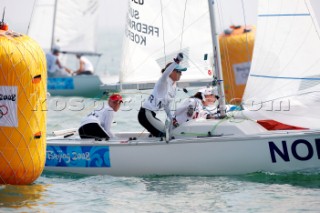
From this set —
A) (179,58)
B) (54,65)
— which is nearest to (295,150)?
(179,58)

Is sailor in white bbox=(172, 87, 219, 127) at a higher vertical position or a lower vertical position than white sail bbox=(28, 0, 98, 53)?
lower

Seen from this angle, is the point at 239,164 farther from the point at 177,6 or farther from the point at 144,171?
the point at 177,6

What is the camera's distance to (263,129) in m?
9.70

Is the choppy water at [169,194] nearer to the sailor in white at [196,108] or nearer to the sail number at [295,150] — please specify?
the sail number at [295,150]

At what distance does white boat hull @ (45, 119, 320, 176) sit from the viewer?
9266 mm

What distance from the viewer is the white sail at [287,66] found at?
9.49 m

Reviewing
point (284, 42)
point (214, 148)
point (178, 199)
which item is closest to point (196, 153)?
point (214, 148)

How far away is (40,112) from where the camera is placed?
9.09m

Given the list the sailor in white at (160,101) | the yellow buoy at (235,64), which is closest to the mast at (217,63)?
the sailor in white at (160,101)

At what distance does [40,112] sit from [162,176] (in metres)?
1.70

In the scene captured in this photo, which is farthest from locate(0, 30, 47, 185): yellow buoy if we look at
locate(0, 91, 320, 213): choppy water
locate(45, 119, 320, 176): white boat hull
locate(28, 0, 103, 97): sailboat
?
locate(28, 0, 103, 97): sailboat

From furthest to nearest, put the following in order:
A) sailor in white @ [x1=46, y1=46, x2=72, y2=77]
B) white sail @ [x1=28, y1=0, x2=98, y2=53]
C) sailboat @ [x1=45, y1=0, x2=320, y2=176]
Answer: white sail @ [x1=28, y1=0, x2=98, y2=53] < sailor in white @ [x1=46, y1=46, x2=72, y2=77] < sailboat @ [x1=45, y1=0, x2=320, y2=176]

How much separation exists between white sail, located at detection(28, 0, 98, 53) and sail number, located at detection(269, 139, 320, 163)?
14.2 meters

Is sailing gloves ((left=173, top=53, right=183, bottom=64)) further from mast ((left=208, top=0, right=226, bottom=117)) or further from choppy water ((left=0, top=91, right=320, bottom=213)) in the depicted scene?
choppy water ((left=0, top=91, right=320, bottom=213))
